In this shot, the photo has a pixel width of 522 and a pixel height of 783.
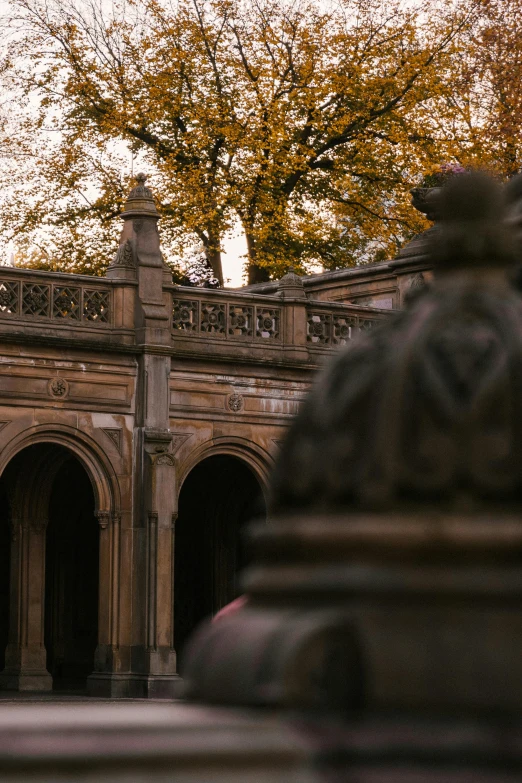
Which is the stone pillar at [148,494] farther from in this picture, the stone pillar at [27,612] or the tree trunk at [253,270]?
the tree trunk at [253,270]

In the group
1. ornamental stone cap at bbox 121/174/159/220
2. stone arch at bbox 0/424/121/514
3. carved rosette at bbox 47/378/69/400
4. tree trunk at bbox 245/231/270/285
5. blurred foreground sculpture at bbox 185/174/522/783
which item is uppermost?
tree trunk at bbox 245/231/270/285

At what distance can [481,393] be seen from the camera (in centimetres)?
339

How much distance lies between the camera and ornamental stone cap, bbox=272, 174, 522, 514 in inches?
133

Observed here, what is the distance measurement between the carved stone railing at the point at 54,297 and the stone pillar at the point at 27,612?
3.18 metres

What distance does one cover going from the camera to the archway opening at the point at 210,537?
29.5 metres

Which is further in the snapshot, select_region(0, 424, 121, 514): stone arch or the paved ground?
select_region(0, 424, 121, 514): stone arch

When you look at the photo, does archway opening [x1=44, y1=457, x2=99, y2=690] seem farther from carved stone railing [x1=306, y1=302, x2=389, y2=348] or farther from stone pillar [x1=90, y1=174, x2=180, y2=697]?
carved stone railing [x1=306, y1=302, x2=389, y2=348]

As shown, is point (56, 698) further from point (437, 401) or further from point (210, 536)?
point (437, 401)

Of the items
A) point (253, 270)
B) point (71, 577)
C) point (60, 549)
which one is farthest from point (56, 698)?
point (253, 270)

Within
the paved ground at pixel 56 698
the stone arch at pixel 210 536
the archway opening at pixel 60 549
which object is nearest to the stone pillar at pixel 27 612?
the archway opening at pixel 60 549

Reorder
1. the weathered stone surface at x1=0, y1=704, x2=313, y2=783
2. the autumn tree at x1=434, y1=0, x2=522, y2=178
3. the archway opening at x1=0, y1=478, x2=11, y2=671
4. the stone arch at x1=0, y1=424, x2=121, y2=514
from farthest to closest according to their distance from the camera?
the autumn tree at x1=434, y1=0, x2=522, y2=178 < the archway opening at x1=0, y1=478, x2=11, y2=671 < the stone arch at x1=0, y1=424, x2=121, y2=514 < the weathered stone surface at x1=0, y1=704, x2=313, y2=783

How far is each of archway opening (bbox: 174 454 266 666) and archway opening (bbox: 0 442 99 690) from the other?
1525mm

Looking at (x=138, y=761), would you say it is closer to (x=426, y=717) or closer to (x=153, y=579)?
(x=426, y=717)

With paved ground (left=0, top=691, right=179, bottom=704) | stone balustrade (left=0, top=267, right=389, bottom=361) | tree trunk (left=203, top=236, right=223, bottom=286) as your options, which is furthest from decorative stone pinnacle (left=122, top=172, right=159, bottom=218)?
tree trunk (left=203, top=236, right=223, bottom=286)
